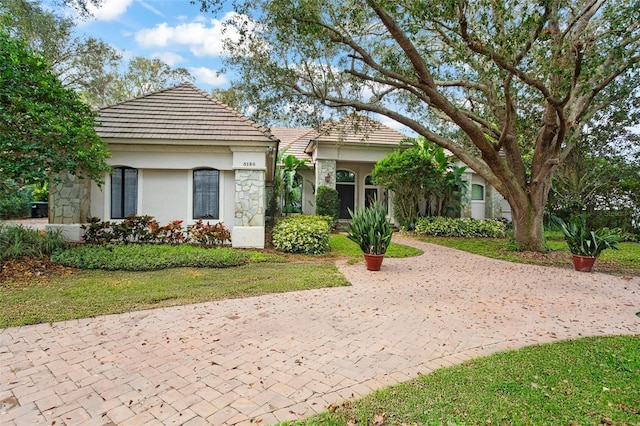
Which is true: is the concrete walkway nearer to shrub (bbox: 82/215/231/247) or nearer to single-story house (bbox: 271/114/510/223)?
shrub (bbox: 82/215/231/247)

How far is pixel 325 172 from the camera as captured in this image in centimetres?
1742

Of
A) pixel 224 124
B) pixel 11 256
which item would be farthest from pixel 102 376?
pixel 224 124

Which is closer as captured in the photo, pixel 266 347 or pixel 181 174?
pixel 266 347

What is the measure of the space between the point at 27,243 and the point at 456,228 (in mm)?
15816

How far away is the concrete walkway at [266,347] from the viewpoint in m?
2.95

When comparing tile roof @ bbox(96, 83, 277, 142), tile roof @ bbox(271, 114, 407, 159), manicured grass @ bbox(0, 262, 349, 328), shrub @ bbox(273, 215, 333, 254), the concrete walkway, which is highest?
tile roof @ bbox(271, 114, 407, 159)

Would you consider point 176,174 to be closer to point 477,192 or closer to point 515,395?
point 515,395

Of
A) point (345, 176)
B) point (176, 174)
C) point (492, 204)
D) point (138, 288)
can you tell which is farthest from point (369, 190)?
point (138, 288)

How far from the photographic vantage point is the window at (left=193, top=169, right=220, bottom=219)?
11.3 m

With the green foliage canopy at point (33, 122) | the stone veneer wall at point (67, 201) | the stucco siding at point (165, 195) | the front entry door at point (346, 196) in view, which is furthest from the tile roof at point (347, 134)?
the stone veneer wall at point (67, 201)

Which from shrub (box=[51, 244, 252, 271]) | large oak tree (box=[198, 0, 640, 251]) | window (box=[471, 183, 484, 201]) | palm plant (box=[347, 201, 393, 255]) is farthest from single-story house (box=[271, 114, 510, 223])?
shrub (box=[51, 244, 252, 271])

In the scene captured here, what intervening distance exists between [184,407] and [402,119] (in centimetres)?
996

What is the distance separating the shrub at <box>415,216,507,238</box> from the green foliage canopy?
537 inches

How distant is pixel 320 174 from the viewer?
1742cm
